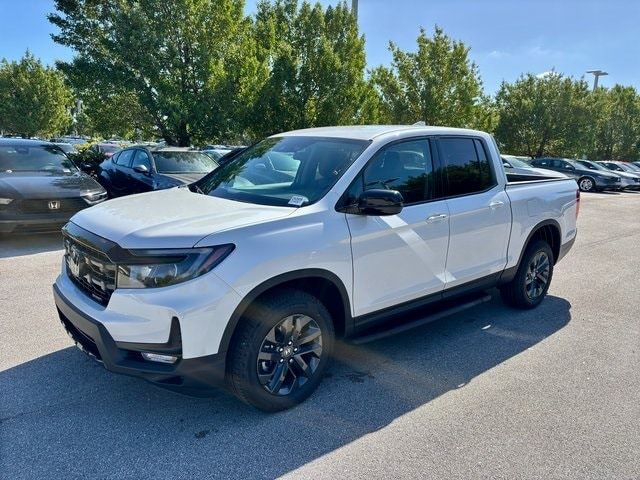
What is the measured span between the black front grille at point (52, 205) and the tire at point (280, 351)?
215 inches

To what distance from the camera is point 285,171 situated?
146 inches

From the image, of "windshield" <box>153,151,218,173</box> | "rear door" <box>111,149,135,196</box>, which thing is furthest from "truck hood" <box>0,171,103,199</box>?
"rear door" <box>111,149,135,196</box>

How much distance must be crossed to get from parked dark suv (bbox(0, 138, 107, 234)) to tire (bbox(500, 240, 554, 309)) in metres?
6.10

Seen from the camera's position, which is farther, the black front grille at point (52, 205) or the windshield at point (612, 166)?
the windshield at point (612, 166)

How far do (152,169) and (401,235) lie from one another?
6.75 m

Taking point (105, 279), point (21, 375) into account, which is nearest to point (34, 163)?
point (21, 375)

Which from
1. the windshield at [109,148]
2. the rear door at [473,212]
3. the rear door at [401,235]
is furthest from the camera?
the windshield at [109,148]

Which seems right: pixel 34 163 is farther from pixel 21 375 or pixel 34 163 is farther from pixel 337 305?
pixel 337 305

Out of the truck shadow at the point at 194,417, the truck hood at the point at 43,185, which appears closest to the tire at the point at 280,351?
the truck shadow at the point at 194,417

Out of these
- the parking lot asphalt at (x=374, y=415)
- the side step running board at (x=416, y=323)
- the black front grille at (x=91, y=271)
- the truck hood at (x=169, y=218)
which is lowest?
the parking lot asphalt at (x=374, y=415)

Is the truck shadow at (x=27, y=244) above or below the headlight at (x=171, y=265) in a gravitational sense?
below

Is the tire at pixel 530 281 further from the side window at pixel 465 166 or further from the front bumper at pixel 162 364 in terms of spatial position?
the front bumper at pixel 162 364

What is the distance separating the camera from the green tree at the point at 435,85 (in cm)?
1947

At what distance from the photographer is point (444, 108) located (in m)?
19.5
